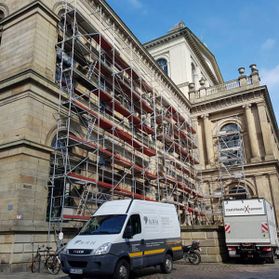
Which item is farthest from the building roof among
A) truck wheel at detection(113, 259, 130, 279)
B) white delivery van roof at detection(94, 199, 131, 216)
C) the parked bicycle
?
truck wheel at detection(113, 259, 130, 279)

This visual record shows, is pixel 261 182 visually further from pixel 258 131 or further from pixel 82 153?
pixel 82 153

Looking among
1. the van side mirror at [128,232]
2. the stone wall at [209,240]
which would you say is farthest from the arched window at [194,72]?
the van side mirror at [128,232]

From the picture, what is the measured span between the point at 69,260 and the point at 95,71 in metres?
13.2

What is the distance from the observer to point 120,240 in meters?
8.80

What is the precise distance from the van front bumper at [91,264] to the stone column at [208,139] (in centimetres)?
2678

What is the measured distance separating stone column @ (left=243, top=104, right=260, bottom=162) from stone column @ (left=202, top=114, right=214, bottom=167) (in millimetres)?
4258

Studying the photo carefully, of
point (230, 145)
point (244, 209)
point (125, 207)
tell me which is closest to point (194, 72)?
point (230, 145)

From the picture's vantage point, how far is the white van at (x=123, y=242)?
8211 mm

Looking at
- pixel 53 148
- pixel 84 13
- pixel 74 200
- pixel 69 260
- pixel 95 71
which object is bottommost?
pixel 69 260

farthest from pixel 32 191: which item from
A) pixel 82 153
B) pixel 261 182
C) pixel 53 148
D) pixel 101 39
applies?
pixel 261 182

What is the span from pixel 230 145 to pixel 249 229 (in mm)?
19661

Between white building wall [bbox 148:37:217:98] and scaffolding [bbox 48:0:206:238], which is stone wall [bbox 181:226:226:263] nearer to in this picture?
scaffolding [bbox 48:0:206:238]

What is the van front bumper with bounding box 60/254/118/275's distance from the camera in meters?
8.01

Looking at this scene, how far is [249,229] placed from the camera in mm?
15227
